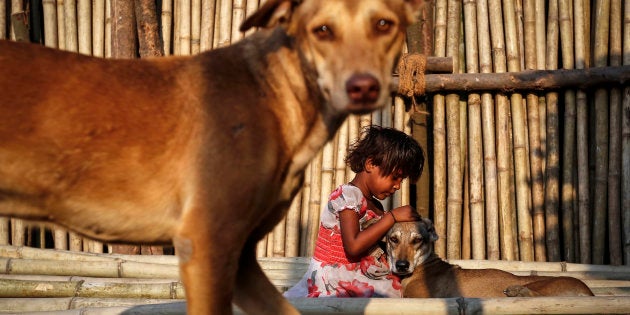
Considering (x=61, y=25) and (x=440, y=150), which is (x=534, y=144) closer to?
(x=440, y=150)

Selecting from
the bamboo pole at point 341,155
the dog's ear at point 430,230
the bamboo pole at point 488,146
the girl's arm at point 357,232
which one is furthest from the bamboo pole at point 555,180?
the girl's arm at point 357,232

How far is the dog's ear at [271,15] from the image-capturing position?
2889mm

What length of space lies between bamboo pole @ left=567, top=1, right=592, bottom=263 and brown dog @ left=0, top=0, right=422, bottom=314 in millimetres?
4205

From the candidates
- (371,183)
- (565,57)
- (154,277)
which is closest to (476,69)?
(565,57)

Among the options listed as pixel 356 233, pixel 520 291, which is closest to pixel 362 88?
pixel 356 233

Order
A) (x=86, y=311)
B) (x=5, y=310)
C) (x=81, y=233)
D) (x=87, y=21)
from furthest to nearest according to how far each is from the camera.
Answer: (x=87, y=21) → (x=5, y=310) → (x=86, y=311) → (x=81, y=233)

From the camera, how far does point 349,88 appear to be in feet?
8.89

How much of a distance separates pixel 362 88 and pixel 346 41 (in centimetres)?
22

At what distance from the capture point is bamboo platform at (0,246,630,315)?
3.86 m

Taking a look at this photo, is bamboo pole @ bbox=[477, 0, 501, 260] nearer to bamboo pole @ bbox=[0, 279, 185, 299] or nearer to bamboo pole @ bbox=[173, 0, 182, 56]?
bamboo pole @ bbox=[173, 0, 182, 56]

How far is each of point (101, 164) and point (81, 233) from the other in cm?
31

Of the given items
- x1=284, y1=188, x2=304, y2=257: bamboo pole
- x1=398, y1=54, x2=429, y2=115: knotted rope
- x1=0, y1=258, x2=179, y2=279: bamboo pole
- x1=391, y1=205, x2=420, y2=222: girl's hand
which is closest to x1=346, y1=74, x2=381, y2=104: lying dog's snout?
x1=391, y1=205, x2=420, y2=222: girl's hand

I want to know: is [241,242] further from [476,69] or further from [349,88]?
[476,69]

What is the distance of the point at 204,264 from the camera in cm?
269
